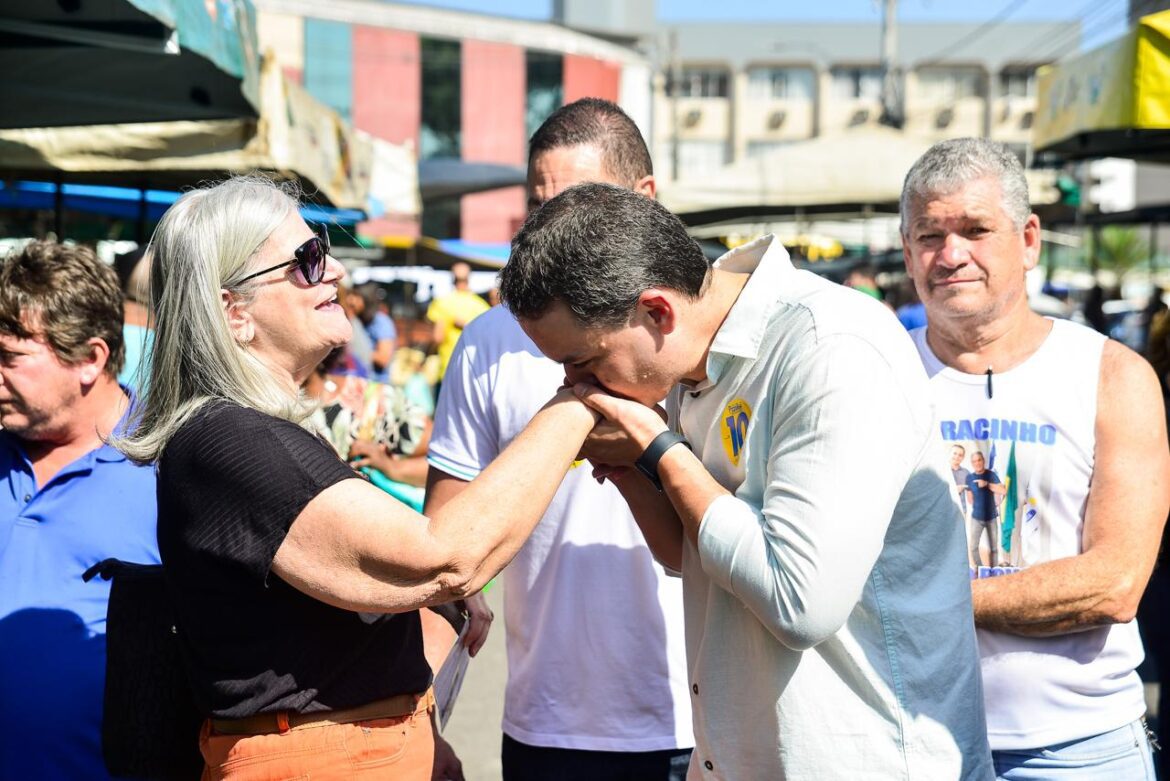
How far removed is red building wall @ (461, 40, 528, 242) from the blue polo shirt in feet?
133

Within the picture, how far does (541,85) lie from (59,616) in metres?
44.1

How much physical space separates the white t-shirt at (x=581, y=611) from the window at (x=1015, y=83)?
60.4 metres

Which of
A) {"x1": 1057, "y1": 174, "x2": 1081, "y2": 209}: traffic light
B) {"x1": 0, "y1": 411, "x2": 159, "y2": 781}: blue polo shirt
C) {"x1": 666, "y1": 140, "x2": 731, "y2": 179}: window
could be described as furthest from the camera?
{"x1": 666, "y1": 140, "x2": 731, "y2": 179}: window

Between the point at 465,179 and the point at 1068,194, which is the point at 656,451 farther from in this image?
the point at 465,179

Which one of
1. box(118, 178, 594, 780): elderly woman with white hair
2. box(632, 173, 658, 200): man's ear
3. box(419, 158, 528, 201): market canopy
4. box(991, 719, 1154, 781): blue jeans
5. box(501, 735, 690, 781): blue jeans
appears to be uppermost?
box(419, 158, 528, 201): market canopy

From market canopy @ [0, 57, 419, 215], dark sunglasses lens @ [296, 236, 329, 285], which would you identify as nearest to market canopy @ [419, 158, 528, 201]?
market canopy @ [0, 57, 419, 215]

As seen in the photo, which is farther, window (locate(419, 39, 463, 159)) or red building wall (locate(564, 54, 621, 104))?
red building wall (locate(564, 54, 621, 104))

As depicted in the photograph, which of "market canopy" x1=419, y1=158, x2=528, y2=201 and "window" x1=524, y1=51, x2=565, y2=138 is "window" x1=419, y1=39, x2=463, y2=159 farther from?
"market canopy" x1=419, y1=158, x2=528, y2=201

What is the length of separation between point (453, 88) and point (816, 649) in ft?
142

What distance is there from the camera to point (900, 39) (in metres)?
64.6

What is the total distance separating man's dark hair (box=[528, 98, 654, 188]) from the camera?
2.88 metres

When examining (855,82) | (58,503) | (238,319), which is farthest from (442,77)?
(238,319)

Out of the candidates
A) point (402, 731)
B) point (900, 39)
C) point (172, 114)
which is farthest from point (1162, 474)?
point (900, 39)

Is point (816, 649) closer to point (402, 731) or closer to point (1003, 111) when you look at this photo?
point (402, 731)
